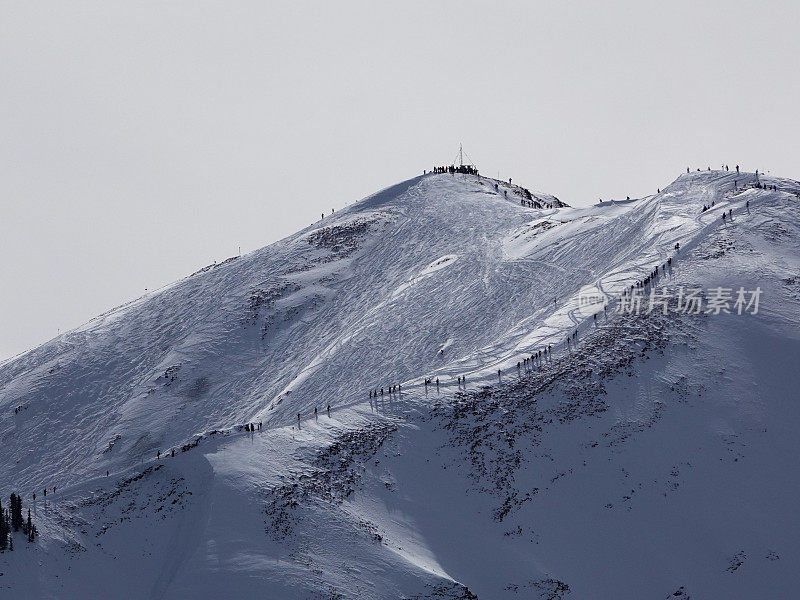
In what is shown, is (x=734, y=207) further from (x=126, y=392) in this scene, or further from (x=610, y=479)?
(x=126, y=392)

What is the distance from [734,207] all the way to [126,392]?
171 feet

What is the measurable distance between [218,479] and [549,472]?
19.5m

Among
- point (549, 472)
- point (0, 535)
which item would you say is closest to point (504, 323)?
point (549, 472)

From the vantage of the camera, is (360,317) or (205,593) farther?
(360,317)

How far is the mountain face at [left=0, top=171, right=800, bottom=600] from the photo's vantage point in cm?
6238

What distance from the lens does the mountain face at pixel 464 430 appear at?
205 feet

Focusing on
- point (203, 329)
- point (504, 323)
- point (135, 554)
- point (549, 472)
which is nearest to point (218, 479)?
point (135, 554)

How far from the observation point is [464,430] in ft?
236

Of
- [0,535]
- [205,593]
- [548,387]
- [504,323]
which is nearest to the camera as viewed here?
[205,593]

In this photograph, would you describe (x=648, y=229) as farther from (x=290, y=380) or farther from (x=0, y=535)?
(x=0, y=535)

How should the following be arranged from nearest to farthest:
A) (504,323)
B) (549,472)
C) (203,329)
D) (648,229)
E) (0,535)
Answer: (0,535) < (549,472) < (504,323) < (648,229) < (203,329)

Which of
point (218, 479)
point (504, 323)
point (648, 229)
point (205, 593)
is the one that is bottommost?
point (205, 593)

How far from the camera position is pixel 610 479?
67.8 metres

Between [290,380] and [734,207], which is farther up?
[734,207]
